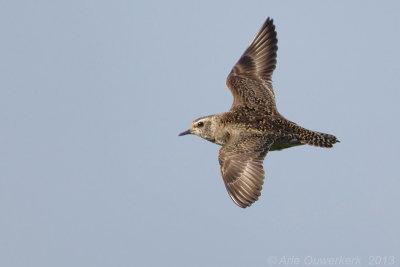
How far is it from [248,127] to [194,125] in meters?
2.42

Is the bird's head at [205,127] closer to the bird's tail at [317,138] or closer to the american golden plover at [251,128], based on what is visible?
the american golden plover at [251,128]

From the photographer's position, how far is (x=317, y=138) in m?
17.5

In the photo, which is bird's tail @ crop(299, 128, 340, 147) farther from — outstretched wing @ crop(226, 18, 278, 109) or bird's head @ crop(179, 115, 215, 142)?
bird's head @ crop(179, 115, 215, 142)

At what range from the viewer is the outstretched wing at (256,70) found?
19.8 m

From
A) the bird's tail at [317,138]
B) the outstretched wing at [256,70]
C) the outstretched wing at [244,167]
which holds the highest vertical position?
the outstretched wing at [256,70]

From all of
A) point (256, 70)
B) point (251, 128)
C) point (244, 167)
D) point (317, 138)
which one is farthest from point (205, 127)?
point (317, 138)

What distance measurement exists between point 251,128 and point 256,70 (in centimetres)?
288

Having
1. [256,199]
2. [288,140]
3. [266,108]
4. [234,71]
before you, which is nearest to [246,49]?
[234,71]

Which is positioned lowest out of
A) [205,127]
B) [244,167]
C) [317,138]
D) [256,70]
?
[244,167]

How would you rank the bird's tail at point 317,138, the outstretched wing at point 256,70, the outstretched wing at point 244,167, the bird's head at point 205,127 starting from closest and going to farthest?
the outstretched wing at point 244,167, the bird's tail at point 317,138, the bird's head at point 205,127, the outstretched wing at point 256,70

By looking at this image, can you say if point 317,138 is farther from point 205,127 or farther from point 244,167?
point 205,127

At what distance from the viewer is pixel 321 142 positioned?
686 inches

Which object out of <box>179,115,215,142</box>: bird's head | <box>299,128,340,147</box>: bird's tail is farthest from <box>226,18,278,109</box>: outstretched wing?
<box>299,128,340,147</box>: bird's tail

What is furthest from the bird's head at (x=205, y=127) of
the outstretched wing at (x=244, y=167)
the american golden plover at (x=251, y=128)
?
the outstretched wing at (x=244, y=167)
